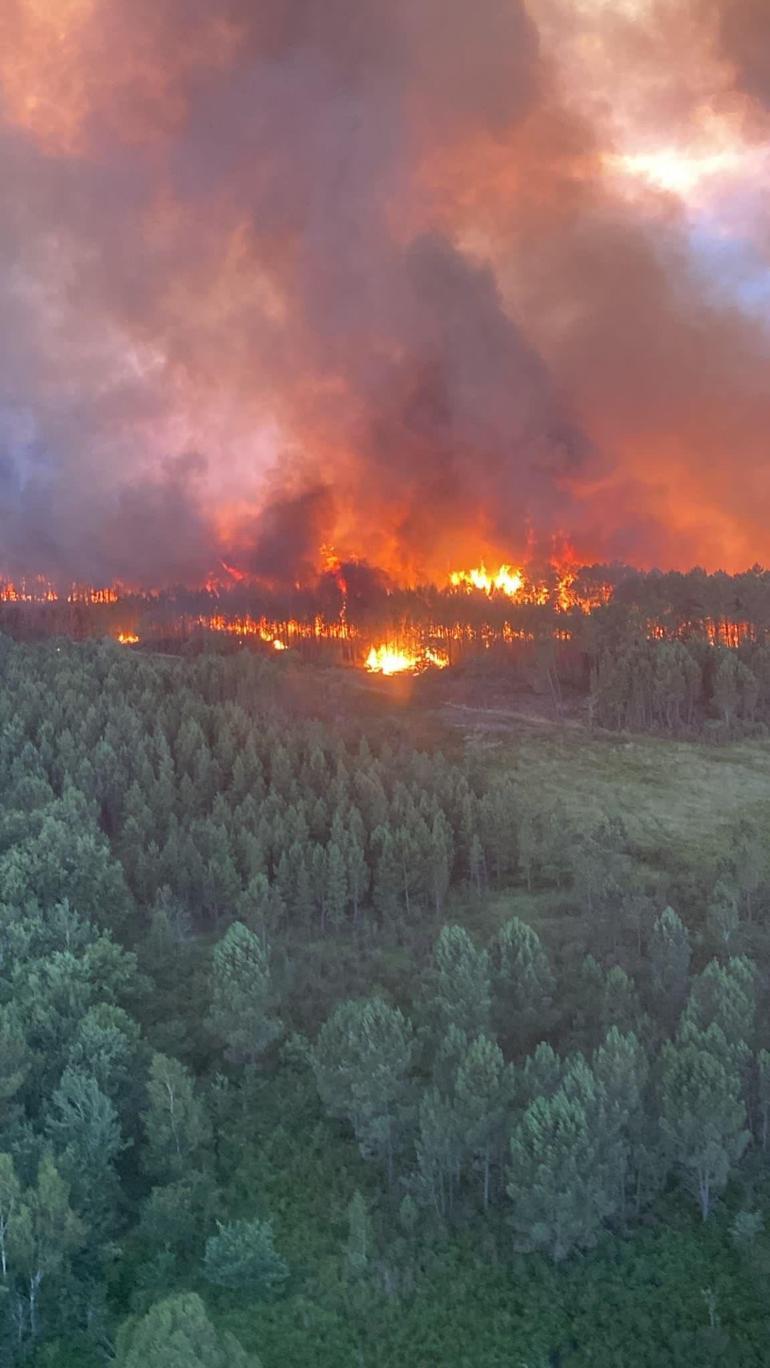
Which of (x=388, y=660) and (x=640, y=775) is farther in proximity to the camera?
(x=388, y=660)

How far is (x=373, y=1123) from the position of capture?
43.2 metres

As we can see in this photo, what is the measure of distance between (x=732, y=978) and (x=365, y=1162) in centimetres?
2280

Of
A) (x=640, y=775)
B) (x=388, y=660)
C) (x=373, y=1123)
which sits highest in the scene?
(x=388, y=660)

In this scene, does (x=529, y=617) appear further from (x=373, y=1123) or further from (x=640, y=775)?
(x=373, y=1123)

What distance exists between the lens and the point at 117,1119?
4441cm

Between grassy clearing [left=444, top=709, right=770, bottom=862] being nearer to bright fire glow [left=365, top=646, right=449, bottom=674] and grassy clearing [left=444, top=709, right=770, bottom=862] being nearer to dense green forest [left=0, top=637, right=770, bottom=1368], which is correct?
dense green forest [left=0, top=637, right=770, bottom=1368]

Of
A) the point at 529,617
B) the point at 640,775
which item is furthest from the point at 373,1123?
the point at 529,617

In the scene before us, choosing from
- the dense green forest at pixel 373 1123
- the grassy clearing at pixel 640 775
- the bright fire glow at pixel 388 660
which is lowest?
the dense green forest at pixel 373 1123

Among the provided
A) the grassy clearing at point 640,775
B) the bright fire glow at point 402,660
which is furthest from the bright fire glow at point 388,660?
the grassy clearing at point 640,775

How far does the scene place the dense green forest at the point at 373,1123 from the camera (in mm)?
35938

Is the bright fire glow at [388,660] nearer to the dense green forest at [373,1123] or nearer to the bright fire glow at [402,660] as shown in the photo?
the bright fire glow at [402,660]

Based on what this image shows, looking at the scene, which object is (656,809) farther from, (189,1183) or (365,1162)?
(189,1183)

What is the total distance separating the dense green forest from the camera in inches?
1415

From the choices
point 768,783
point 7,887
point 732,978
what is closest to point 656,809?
point 768,783
